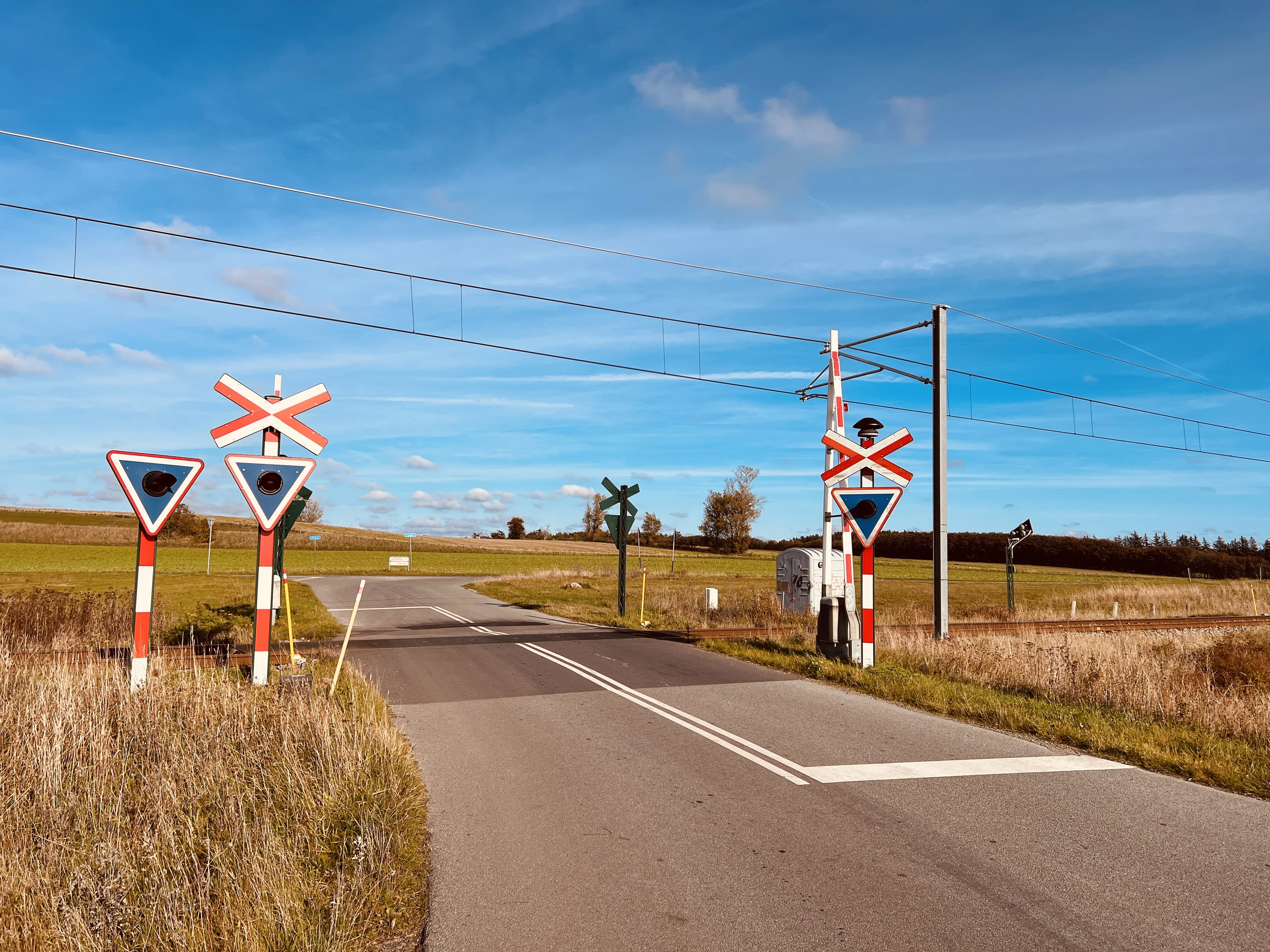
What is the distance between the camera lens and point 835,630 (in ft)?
42.4

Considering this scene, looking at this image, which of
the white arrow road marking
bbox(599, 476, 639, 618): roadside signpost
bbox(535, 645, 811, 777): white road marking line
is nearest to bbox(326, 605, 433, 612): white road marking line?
bbox(599, 476, 639, 618): roadside signpost

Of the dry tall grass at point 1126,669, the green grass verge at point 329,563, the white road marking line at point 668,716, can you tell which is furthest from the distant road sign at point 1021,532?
the green grass verge at point 329,563

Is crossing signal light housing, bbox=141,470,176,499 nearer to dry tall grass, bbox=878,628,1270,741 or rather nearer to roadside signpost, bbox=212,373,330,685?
roadside signpost, bbox=212,373,330,685

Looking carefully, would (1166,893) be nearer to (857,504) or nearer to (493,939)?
(493,939)

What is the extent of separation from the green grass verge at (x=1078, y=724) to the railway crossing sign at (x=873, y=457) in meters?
2.94

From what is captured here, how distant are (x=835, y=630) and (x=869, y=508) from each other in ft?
7.33

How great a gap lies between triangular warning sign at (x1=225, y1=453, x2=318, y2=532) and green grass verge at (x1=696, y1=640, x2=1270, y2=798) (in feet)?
25.2

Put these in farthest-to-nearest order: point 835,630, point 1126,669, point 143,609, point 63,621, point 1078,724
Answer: point 63,621 < point 835,630 < point 1126,669 < point 143,609 < point 1078,724

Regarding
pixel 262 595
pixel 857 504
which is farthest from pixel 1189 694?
pixel 262 595

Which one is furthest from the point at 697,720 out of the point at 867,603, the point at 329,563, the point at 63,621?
the point at 329,563

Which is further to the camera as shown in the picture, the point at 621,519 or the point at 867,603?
the point at 621,519

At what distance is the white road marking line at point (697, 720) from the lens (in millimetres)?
7164

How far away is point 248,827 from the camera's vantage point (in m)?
5.14

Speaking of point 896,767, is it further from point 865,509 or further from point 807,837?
point 865,509
